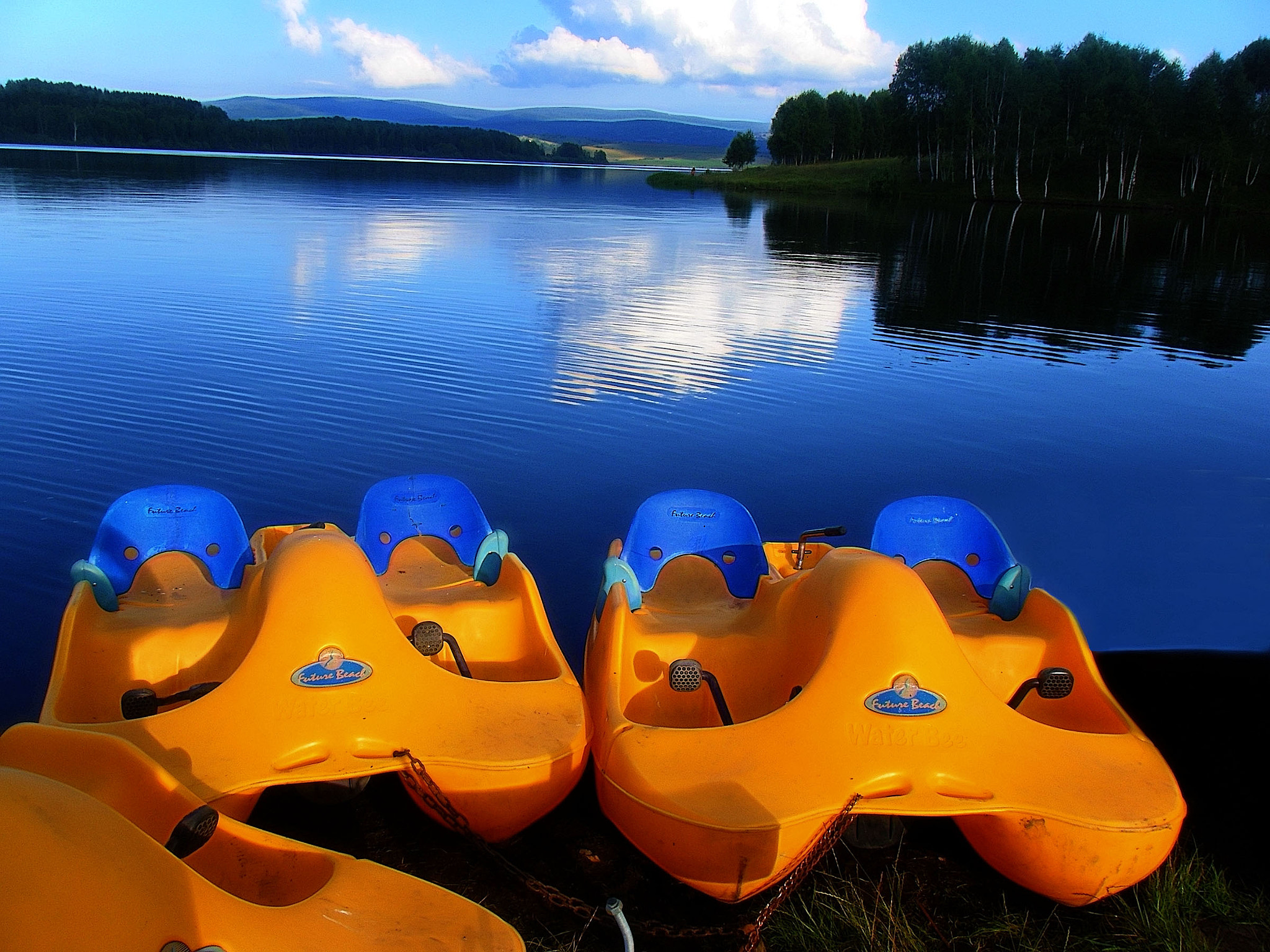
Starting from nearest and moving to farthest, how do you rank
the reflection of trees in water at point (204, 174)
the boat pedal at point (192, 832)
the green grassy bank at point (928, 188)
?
the boat pedal at point (192, 832) → the reflection of trees in water at point (204, 174) → the green grassy bank at point (928, 188)

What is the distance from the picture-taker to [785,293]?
17.8 metres

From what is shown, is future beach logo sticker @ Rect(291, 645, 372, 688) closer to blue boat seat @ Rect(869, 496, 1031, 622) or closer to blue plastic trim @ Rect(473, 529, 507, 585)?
blue plastic trim @ Rect(473, 529, 507, 585)

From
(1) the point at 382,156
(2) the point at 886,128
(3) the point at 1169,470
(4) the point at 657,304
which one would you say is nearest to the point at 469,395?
(4) the point at 657,304

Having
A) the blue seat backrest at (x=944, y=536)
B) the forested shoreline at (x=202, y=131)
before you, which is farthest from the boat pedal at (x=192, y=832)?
the forested shoreline at (x=202, y=131)

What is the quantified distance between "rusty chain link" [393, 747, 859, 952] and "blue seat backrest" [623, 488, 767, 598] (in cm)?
190

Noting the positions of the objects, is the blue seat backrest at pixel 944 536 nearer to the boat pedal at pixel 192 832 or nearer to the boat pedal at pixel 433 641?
the boat pedal at pixel 433 641

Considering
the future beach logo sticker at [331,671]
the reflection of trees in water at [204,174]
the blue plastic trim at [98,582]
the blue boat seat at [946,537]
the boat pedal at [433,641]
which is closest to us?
the future beach logo sticker at [331,671]

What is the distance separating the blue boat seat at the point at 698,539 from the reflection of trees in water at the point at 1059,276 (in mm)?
10046

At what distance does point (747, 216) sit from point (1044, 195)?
72.2 feet

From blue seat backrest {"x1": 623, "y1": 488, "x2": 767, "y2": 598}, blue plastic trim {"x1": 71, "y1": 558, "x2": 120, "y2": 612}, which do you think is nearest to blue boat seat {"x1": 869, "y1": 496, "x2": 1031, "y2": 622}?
blue seat backrest {"x1": 623, "y1": 488, "x2": 767, "y2": 598}

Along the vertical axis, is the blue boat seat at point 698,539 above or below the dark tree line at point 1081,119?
below

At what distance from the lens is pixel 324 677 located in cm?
383

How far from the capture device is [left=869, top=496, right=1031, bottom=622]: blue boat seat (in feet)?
18.0

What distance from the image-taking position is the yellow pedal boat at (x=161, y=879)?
224cm
